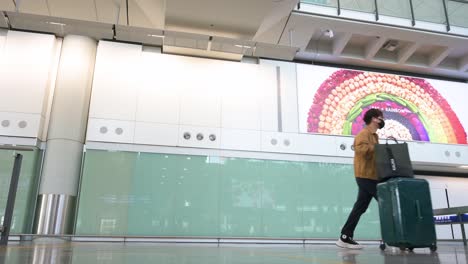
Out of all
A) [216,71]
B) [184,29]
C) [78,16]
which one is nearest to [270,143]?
[216,71]

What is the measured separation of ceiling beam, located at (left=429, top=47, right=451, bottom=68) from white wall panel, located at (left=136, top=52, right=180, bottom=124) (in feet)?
17.6

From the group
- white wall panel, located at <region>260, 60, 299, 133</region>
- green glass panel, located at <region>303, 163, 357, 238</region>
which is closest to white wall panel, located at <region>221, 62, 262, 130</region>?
white wall panel, located at <region>260, 60, 299, 133</region>

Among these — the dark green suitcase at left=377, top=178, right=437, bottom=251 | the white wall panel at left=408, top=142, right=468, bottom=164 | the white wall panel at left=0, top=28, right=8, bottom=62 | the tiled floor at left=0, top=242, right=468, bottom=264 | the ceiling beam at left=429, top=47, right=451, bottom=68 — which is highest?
the ceiling beam at left=429, top=47, right=451, bottom=68

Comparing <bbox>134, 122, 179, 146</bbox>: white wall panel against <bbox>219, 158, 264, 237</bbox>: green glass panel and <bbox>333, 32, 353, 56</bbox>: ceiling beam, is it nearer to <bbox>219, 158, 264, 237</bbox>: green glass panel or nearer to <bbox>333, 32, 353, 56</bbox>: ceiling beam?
<bbox>219, 158, 264, 237</bbox>: green glass panel

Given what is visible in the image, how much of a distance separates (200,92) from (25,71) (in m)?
3.01

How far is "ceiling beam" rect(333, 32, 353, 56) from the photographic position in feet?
23.1

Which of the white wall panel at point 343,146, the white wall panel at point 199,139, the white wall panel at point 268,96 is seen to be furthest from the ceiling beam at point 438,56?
the white wall panel at point 199,139

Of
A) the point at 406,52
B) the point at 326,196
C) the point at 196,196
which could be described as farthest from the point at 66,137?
the point at 406,52

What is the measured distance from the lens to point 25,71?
6.22m

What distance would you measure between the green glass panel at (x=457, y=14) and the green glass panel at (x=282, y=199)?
4.20 meters

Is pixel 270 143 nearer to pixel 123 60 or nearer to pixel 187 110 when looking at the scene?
pixel 187 110

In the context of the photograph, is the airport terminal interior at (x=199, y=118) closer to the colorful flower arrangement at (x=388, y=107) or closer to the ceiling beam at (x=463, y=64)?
the colorful flower arrangement at (x=388, y=107)

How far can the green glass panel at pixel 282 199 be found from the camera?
6252 mm

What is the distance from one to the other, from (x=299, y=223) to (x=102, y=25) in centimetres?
451
